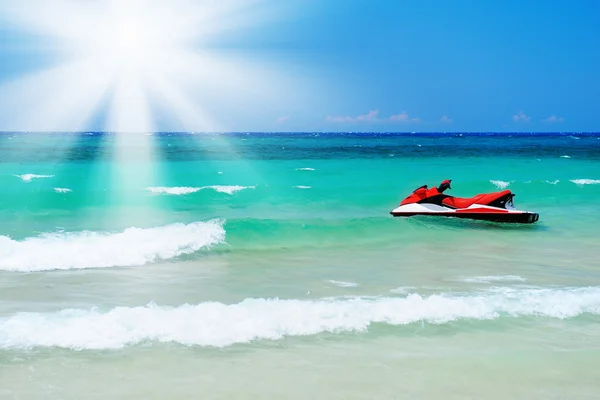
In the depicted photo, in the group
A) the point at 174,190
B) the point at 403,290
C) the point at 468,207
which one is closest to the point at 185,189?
the point at 174,190

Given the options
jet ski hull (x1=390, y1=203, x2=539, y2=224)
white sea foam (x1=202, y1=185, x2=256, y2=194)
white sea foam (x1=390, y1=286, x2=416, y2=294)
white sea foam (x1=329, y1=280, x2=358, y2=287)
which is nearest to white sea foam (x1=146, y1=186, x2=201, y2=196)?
white sea foam (x1=202, y1=185, x2=256, y2=194)

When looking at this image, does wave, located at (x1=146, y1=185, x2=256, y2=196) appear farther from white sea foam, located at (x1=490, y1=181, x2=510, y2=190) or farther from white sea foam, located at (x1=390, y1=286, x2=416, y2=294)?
white sea foam, located at (x1=390, y1=286, x2=416, y2=294)

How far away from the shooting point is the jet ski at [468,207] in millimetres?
15898

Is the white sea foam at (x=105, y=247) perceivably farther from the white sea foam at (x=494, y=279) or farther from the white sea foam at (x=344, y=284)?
the white sea foam at (x=494, y=279)

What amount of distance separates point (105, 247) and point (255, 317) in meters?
5.79

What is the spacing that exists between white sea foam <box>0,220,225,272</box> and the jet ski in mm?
5186

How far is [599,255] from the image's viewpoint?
12.2 metres

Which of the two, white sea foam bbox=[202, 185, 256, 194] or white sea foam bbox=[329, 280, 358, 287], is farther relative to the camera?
white sea foam bbox=[202, 185, 256, 194]

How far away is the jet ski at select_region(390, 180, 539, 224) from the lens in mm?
15898

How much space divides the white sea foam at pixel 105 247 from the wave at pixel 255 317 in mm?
3393

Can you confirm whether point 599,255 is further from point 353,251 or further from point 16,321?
point 16,321

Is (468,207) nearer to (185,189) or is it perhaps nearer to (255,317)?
(255,317)

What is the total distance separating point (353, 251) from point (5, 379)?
8117mm

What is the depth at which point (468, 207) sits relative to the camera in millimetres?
16156
